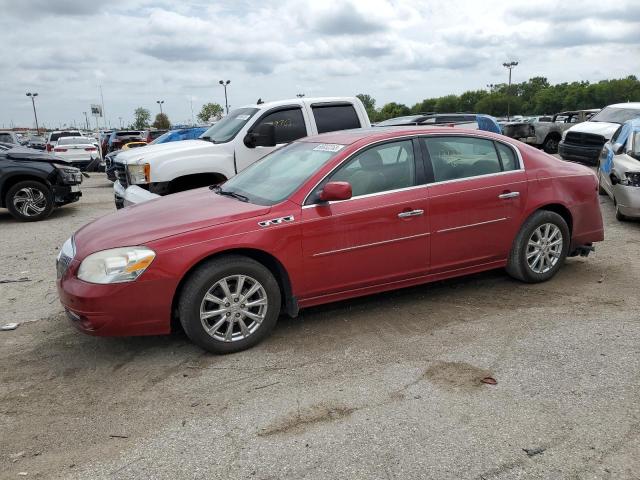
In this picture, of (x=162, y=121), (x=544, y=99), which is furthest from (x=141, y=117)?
(x=544, y=99)

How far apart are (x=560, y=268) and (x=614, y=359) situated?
2.27m

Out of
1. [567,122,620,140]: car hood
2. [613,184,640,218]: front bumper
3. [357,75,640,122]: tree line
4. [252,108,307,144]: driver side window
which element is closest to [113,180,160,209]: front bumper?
[252,108,307,144]: driver side window

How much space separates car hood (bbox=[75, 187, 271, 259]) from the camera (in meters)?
4.04

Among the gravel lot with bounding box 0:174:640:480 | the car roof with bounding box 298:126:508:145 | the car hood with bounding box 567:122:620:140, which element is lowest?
the gravel lot with bounding box 0:174:640:480

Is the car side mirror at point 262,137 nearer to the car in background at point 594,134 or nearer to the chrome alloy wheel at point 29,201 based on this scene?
the chrome alloy wheel at point 29,201

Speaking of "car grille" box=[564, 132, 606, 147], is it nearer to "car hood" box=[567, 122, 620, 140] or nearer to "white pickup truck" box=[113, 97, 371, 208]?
"car hood" box=[567, 122, 620, 140]

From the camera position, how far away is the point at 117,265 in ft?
12.8

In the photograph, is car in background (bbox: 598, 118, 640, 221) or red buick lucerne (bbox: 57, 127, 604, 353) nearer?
red buick lucerne (bbox: 57, 127, 604, 353)

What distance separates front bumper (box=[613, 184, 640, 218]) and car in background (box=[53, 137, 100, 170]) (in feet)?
61.8

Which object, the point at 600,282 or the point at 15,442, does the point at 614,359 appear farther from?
the point at 15,442

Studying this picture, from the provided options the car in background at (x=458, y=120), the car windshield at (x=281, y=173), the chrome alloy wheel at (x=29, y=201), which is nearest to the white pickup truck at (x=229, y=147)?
the car windshield at (x=281, y=173)

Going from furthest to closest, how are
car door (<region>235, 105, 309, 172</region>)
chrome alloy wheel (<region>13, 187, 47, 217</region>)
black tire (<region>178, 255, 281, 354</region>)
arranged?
chrome alloy wheel (<region>13, 187, 47, 217</region>) < car door (<region>235, 105, 309, 172</region>) < black tire (<region>178, 255, 281, 354</region>)

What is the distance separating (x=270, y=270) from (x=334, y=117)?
463 centimetres

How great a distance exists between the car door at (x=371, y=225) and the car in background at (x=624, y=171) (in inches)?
181
